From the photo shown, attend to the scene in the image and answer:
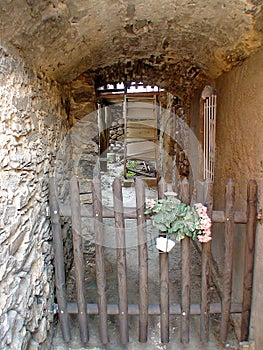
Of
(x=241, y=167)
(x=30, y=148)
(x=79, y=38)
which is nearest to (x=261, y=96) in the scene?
(x=241, y=167)

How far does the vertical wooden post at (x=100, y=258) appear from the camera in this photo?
5.35 ft

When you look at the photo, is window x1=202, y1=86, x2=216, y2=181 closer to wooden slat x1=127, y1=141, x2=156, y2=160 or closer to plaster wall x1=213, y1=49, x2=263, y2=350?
plaster wall x1=213, y1=49, x2=263, y2=350

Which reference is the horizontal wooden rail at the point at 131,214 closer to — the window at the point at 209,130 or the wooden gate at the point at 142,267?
the wooden gate at the point at 142,267

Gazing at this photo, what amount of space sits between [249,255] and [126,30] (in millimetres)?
1555

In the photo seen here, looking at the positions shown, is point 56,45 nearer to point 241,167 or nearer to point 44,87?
point 44,87

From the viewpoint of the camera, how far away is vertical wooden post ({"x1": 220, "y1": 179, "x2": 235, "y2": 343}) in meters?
1.57

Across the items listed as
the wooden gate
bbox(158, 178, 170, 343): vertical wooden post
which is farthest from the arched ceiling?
bbox(158, 178, 170, 343): vertical wooden post

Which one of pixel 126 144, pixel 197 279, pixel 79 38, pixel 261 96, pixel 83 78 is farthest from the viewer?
pixel 126 144

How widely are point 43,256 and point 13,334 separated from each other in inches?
19.7

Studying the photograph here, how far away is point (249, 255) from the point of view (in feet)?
5.27

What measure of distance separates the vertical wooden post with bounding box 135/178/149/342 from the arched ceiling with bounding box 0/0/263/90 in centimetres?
88

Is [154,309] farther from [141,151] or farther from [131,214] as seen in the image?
[141,151]

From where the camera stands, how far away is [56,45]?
1.51 m

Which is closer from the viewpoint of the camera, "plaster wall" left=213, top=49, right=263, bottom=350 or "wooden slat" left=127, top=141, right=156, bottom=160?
"plaster wall" left=213, top=49, right=263, bottom=350
